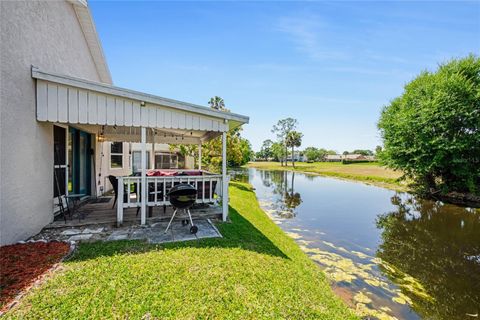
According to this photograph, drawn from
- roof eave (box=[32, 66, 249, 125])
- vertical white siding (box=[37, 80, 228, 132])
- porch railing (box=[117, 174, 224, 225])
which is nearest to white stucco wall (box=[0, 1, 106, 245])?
vertical white siding (box=[37, 80, 228, 132])

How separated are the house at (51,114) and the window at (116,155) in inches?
159

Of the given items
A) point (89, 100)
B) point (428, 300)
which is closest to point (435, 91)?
point (428, 300)

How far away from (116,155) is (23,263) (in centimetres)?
919

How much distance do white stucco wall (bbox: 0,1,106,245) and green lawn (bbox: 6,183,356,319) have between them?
1434mm

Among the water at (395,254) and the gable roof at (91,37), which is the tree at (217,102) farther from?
the water at (395,254)

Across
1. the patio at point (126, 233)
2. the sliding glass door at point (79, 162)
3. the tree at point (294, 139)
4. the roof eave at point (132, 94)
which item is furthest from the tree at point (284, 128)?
the patio at point (126, 233)

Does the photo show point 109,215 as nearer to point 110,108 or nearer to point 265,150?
point 110,108

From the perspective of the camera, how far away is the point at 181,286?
10.2 ft

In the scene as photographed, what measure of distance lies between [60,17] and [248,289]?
26.8ft

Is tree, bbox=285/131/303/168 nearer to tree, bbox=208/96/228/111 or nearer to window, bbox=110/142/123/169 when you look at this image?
tree, bbox=208/96/228/111

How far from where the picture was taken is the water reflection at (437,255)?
4.31 m

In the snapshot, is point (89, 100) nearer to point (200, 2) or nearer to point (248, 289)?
point (248, 289)

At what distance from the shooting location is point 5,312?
233cm

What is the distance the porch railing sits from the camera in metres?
5.33
